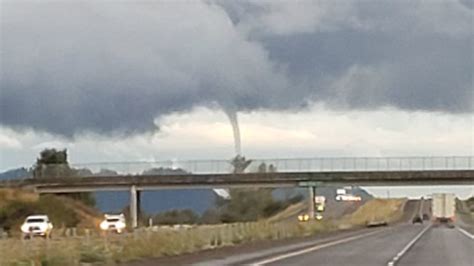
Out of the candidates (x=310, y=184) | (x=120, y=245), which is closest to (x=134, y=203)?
(x=310, y=184)

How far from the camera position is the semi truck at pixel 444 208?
129 metres

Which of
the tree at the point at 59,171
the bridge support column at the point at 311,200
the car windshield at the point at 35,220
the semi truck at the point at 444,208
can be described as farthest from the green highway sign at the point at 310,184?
the car windshield at the point at 35,220

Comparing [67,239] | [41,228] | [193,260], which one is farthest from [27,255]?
[41,228]

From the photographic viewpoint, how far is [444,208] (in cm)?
13038

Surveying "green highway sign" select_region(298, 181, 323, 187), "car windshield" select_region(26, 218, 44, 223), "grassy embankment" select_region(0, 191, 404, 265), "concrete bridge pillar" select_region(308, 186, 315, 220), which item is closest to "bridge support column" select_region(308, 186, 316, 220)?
"concrete bridge pillar" select_region(308, 186, 315, 220)

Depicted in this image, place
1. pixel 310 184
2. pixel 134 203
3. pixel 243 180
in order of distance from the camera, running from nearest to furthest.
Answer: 1. pixel 310 184
2. pixel 134 203
3. pixel 243 180

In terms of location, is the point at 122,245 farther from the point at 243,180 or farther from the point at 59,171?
the point at 59,171

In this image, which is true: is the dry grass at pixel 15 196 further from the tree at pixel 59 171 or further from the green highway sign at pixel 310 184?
the green highway sign at pixel 310 184

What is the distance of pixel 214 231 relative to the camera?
202ft

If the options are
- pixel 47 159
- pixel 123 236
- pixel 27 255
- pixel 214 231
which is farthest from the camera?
pixel 47 159

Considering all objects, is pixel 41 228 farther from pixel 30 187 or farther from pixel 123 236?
pixel 30 187

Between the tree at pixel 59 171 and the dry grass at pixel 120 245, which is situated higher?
the tree at pixel 59 171

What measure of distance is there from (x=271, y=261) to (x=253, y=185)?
8635 centimetres

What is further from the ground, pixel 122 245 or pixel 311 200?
pixel 311 200
